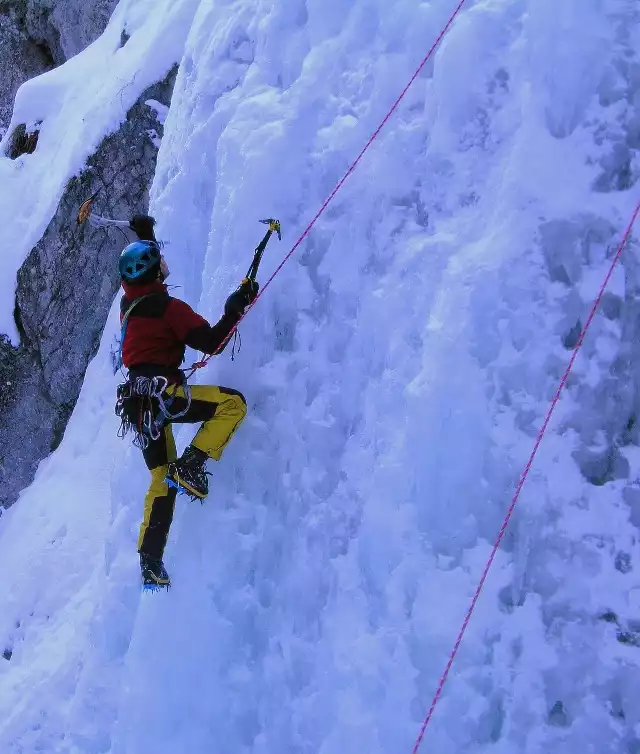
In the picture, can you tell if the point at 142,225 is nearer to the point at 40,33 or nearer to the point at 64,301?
the point at 64,301

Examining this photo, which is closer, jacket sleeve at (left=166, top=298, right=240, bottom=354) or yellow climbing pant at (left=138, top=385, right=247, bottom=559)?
jacket sleeve at (left=166, top=298, right=240, bottom=354)

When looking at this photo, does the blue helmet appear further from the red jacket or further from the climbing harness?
the climbing harness

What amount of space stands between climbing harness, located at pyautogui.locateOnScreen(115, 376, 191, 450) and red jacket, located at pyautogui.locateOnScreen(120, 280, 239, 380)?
0.07m

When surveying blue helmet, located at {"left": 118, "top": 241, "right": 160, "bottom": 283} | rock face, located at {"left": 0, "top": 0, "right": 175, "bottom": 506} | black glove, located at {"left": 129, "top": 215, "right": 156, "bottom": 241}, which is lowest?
rock face, located at {"left": 0, "top": 0, "right": 175, "bottom": 506}

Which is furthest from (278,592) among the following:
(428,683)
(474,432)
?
(474,432)

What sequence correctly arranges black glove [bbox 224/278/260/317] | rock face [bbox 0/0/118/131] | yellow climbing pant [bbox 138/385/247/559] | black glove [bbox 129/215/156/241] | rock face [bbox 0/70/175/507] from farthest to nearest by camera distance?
rock face [bbox 0/0/118/131]
rock face [bbox 0/70/175/507]
black glove [bbox 129/215/156/241]
yellow climbing pant [bbox 138/385/247/559]
black glove [bbox 224/278/260/317]

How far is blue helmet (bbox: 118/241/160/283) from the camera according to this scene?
4.16 m

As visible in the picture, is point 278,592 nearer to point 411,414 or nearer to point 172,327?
point 411,414

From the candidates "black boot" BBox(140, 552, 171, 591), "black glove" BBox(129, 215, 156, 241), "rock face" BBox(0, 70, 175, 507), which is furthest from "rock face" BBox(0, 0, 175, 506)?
"black boot" BBox(140, 552, 171, 591)

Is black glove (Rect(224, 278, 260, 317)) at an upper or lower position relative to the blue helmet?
lower

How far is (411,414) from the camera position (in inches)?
148

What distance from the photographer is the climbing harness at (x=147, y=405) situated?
4.11 meters

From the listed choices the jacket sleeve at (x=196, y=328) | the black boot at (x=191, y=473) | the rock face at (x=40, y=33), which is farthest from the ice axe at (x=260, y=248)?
the rock face at (x=40, y=33)

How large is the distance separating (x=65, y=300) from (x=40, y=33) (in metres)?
6.33
